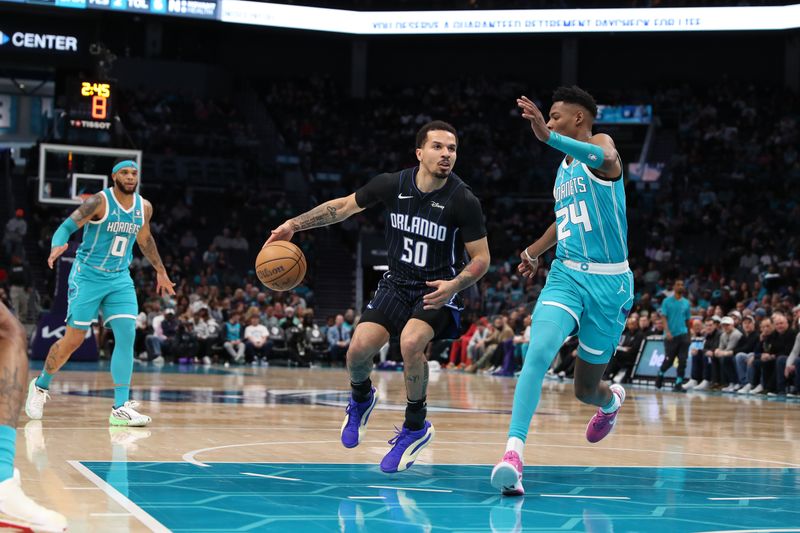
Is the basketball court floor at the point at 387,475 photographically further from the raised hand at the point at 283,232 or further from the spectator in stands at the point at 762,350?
the spectator in stands at the point at 762,350

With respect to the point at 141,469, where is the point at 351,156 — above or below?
above

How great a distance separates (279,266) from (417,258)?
38.3 inches

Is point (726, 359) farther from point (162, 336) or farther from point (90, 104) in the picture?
point (90, 104)

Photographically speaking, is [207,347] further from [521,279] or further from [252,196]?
[252,196]

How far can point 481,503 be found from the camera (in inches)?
226

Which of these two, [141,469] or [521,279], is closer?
[141,469]

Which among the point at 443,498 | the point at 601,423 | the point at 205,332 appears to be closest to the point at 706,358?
the point at 205,332

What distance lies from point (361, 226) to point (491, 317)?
8.02 metres

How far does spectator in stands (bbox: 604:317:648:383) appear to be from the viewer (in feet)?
67.2

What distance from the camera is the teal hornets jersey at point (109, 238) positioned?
995cm

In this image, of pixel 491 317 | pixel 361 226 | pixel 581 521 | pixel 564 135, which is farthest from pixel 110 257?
pixel 361 226

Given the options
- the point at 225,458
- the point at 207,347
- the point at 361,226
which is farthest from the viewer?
the point at 361,226

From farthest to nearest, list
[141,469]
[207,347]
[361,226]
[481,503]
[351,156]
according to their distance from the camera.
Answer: [351,156]
[361,226]
[207,347]
[141,469]
[481,503]

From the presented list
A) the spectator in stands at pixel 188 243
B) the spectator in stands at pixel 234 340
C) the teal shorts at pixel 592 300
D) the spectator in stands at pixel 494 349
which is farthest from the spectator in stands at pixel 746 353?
the spectator in stands at pixel 188 243
